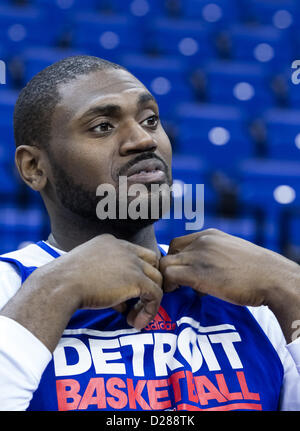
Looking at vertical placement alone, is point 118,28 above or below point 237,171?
above

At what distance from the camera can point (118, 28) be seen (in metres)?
6.14

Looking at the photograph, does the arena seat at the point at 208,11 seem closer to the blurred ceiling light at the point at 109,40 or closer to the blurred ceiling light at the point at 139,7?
the blurred ceiling light at the point at 139,7

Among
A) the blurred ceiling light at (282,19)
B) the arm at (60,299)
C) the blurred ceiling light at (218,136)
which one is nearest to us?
the arm at (60,299)

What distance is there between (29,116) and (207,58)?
4.81 metres

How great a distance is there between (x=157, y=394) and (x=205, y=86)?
465 cm

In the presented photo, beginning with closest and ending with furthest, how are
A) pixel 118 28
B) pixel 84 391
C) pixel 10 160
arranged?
pixel 84 391, pixel 10 160, pixel 118 28

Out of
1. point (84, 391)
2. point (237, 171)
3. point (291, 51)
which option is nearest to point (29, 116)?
point (84, 391)

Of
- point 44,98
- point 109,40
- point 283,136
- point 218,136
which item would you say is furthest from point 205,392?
point 109,40

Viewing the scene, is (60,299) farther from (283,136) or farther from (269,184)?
(283,136)

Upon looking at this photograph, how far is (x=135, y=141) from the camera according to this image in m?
1.62

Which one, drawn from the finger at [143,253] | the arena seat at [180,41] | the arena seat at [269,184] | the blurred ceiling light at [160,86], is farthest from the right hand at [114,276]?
the arena seat at [180,41]

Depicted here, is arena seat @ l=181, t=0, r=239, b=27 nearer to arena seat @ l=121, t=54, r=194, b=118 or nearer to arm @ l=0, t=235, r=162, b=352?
arena seat @ l=121, t=54, r=194, b=118

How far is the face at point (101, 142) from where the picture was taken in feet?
5.34
